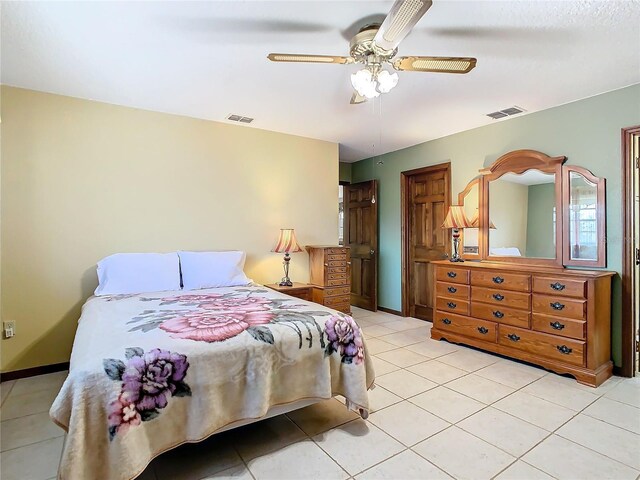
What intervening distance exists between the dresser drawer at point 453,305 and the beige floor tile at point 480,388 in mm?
875

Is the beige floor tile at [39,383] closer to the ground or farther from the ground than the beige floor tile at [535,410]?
closer to the ground

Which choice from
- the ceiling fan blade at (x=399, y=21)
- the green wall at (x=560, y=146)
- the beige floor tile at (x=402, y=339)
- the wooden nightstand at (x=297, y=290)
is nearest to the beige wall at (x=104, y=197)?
the wooden nightstand at (x=297, y=290)

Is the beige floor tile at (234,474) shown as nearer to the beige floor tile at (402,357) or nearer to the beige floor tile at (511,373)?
the beige floor tile at (402,357)

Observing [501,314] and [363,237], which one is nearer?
[501,314]

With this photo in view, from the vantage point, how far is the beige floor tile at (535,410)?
2.17 metres

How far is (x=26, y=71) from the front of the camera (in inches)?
102

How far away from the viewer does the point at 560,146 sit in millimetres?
3303

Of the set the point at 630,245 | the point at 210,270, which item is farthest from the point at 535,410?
the point at 210,270

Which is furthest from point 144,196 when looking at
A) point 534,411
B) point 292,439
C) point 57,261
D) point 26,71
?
point 534,411

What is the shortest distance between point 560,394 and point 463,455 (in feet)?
4.07

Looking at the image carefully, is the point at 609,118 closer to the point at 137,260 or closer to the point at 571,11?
the point at 571,11

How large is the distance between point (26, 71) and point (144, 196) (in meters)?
1.28

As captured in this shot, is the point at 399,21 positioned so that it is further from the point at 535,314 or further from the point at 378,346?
the point at 378,346

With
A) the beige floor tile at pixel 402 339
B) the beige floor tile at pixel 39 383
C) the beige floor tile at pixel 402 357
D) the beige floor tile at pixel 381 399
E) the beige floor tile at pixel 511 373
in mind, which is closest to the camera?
the beige floor tile at pixel 381 399
